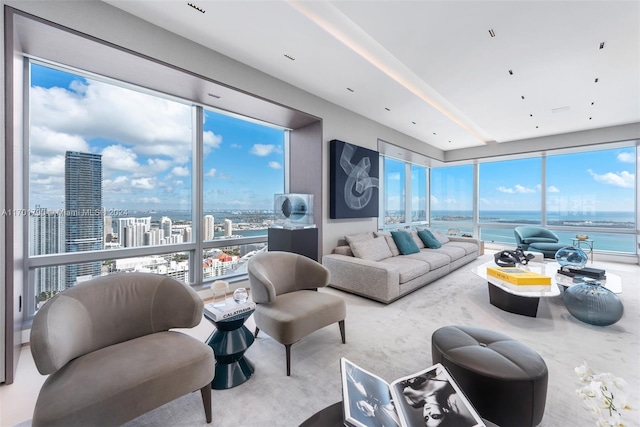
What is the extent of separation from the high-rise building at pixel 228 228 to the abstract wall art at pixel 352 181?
5.09 feet

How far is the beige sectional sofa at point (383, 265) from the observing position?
3.32m

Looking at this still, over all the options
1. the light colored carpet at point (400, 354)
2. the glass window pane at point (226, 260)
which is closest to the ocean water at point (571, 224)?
the light colored carpet at point (400, 354)

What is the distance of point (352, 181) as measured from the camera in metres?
4.60

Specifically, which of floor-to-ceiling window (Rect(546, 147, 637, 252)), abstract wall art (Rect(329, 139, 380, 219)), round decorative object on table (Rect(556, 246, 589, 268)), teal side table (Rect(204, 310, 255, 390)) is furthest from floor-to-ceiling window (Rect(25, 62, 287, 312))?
floor-to-ceiling window (Rect(546, 147, 637, 252))

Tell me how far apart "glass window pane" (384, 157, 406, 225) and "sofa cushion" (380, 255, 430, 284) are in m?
2.20

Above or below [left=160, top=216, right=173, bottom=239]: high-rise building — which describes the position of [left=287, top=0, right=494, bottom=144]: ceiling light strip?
above

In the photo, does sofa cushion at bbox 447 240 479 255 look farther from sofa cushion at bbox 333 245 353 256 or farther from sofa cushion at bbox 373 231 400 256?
sofa cushion at bbox 333 245 353 256

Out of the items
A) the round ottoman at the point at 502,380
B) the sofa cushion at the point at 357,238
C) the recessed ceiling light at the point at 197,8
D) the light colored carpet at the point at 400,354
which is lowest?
the light colored carpet at the point at 400,354

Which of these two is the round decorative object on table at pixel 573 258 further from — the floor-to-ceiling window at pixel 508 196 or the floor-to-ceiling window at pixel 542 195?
the floor-to-ceiling window at pixel 508 196

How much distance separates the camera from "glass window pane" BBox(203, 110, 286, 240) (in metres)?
3.62

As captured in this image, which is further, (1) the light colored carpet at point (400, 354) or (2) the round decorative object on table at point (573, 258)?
(2) the round decorative object on table at point (573, 258)

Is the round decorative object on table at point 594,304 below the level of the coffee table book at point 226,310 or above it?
below

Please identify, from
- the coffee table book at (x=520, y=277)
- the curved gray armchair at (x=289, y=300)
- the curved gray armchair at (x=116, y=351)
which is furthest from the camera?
the coffee table book at (x=520, y=277)

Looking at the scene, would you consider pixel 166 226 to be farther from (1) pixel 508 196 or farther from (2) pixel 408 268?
(1) pixel 508 196
